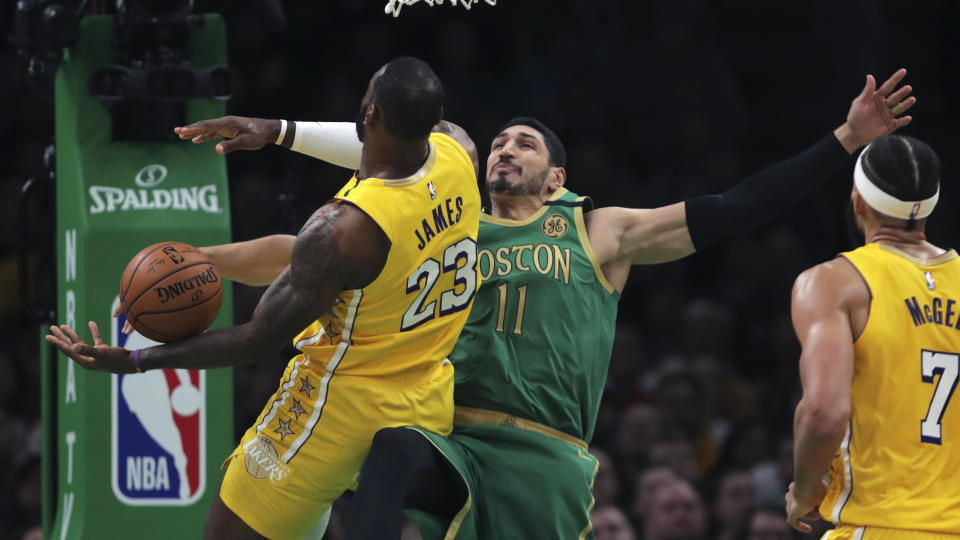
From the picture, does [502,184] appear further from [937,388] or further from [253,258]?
[937,388]

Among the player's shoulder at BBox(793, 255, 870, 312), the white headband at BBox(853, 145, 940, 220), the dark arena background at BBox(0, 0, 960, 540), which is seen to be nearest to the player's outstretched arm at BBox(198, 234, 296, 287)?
the player's shoulder at BBox(793, 255, 870, 312)

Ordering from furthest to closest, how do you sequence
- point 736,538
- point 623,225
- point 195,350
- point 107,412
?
point 736,538
point 107,412
point 623,225
point 195,350

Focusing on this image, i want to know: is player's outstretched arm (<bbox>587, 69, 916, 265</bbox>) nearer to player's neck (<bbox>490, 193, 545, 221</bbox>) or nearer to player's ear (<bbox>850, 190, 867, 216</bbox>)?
player's neck (<bbox>490, 193, 545, 221</bbox>)

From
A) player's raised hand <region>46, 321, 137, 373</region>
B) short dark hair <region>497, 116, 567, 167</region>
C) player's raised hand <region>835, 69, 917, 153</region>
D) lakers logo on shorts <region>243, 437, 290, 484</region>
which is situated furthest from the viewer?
short dark hair <region>497, 116, 567, 167</region>

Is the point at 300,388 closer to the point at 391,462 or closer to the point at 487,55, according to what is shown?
the point at 391,462

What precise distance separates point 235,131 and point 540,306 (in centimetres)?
126

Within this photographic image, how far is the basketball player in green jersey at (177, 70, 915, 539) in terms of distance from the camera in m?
5.22

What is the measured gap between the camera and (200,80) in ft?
20.6

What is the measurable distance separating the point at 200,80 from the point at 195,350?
1.99 metres

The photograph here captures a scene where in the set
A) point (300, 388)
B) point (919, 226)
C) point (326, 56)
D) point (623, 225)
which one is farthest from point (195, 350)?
point (326, 56)

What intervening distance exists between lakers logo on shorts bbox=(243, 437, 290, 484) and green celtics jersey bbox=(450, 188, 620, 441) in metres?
0.82

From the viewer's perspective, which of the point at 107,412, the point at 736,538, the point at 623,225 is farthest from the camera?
the point at 736,538

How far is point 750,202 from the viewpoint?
17.6 ft

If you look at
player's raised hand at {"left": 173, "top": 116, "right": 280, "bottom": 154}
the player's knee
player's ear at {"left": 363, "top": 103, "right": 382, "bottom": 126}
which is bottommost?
the player's knee
